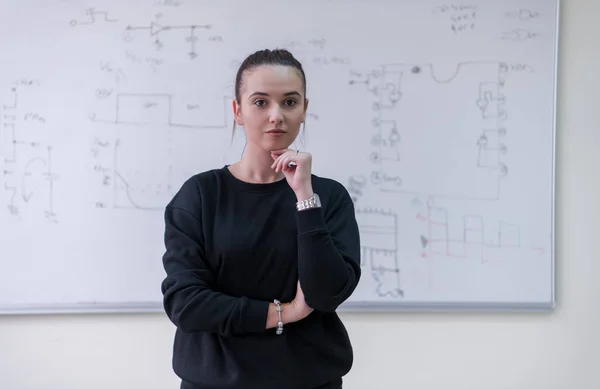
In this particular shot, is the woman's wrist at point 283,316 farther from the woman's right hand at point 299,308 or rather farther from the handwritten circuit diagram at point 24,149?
the handwritten circuit diagram at point 24,149

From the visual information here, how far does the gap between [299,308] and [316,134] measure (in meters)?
1.21

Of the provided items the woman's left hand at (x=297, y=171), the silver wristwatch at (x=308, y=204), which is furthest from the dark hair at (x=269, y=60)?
the silver wristwatch at (x=308, y=204)

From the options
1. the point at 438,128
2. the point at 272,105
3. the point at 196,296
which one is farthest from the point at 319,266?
the point at 438,128

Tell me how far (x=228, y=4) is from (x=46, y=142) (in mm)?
968

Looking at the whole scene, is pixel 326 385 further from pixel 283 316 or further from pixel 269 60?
pixel 269 60

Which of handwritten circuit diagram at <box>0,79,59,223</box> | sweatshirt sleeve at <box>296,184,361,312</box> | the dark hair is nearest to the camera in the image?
sweatshirt sleeve at <box>296,184,361,312</box>

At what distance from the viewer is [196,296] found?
3.50 ft

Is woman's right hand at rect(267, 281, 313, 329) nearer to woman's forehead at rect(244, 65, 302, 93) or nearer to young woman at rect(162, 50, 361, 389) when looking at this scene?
young woman at rect(162, 50, 361, 389)

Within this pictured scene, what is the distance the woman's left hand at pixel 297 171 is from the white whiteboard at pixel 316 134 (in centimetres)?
106

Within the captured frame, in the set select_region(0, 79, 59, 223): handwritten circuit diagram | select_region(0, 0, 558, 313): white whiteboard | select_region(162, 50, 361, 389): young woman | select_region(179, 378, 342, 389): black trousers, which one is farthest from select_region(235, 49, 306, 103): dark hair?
select_region(0, 79, 59, 223): handwritten circuit diagram

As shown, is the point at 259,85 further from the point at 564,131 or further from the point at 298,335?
the point at 564,131

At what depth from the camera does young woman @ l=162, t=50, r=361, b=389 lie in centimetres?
106

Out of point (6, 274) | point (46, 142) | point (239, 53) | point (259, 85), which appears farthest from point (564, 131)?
point (6, 274)

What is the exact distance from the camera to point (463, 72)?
7.17ft
